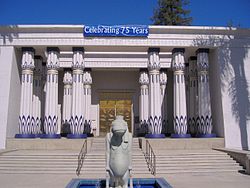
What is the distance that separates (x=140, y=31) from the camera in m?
14.9

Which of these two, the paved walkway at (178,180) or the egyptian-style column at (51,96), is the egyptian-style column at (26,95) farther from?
the paved walkway at (178,180)

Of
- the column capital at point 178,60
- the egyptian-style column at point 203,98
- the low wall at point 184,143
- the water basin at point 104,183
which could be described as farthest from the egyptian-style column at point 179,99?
the water basin at point 104,183

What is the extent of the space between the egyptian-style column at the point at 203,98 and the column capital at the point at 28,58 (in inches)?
360

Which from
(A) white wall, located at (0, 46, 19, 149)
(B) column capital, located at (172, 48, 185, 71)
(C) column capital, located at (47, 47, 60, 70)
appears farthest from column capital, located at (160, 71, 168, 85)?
(A) white wall, located at (0, 46, 19, 149)

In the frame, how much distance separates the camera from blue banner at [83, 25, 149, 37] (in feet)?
48.5

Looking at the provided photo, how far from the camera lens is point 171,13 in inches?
1105

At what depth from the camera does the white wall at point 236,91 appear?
47.4ft

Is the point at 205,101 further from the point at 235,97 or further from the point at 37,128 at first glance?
the point at 37,128

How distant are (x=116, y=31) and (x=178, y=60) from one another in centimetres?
372

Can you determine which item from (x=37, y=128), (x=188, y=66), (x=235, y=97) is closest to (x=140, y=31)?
(x=188, y=66)

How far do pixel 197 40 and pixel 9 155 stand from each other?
35.8 ft

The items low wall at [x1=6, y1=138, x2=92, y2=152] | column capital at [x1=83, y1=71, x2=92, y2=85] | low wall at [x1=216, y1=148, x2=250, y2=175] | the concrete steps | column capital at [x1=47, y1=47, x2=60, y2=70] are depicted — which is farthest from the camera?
column capital at [x1=83, y1=71, x2=92, y2=85]

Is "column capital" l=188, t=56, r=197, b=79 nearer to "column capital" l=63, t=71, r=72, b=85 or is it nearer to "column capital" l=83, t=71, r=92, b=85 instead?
"column capital" l=83, t=71, r=92, b=85

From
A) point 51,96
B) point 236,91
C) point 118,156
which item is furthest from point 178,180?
point 51,96
